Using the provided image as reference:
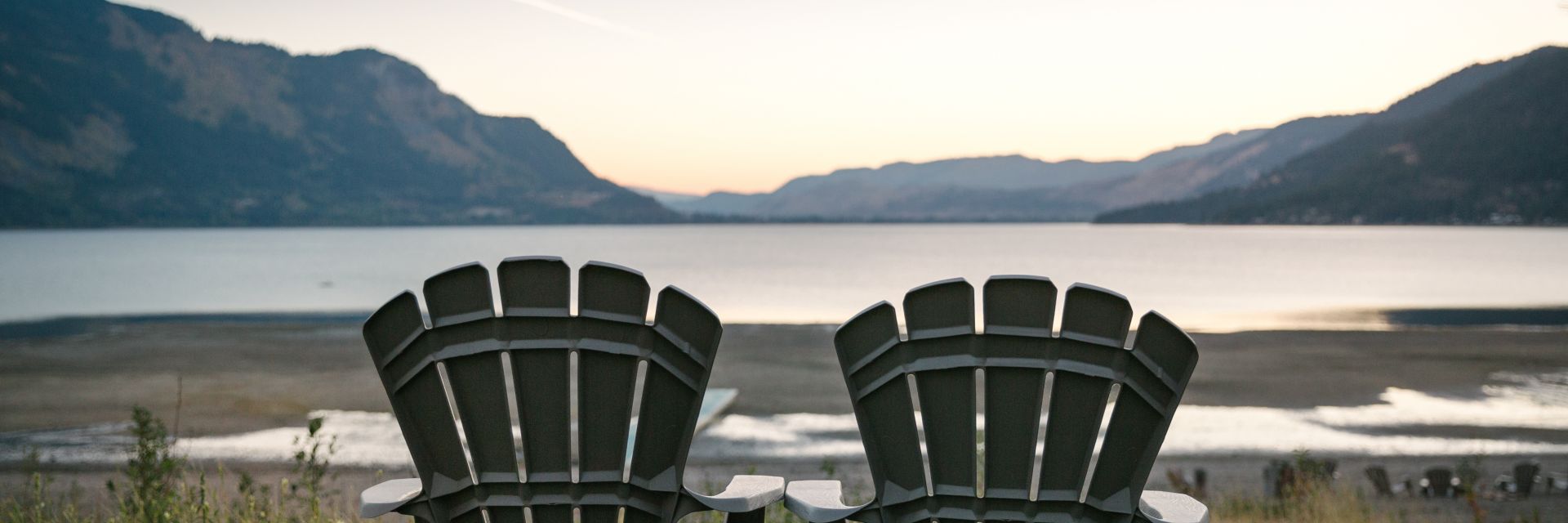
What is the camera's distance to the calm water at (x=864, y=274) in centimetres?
3186

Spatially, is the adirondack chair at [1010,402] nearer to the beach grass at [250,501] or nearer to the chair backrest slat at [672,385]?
the chair backrest slat at [672,385]

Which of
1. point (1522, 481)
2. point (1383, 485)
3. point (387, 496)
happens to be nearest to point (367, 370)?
point (1383, 485)

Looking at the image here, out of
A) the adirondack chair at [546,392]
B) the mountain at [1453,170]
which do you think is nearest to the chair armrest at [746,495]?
the adirondack chair at [546,392]

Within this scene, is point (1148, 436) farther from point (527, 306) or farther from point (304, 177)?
point (304, 177)

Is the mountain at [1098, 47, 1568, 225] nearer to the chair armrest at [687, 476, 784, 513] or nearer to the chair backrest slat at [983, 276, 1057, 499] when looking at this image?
the chair backrest slat at [983, 276, 1057, 499]

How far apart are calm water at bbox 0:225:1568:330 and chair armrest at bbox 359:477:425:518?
2224cm

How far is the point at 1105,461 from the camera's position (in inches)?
74.2

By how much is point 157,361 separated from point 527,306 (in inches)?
693

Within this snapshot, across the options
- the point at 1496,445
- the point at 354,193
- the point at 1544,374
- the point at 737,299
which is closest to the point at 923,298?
the point at 1496,445

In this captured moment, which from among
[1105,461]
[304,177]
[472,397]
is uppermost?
[304,177]

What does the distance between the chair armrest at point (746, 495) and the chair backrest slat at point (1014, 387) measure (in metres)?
0.40

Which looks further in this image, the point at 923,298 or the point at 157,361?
the point at 157,361

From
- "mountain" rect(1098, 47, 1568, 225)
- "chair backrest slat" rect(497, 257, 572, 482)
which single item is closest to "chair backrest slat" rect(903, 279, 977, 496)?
"chair backrest slat" rect(497, 257, 572, 482)

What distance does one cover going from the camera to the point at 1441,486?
6.60 meters
